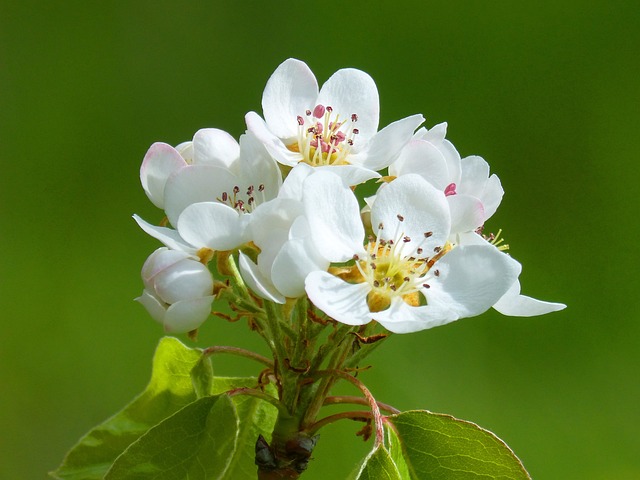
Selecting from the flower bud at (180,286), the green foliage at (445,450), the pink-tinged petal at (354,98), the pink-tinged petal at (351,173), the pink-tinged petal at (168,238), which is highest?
the pink-tinged petal at (354,98)

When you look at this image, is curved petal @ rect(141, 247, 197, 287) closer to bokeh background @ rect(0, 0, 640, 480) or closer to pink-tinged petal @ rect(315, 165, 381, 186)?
pink-tinged petal @ rect(315, 165, 381, 186)

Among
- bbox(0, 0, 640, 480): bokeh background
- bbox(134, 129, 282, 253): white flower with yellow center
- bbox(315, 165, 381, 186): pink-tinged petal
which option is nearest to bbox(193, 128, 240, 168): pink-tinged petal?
bbox(134, 129, 282, 253): white flower with yellow center

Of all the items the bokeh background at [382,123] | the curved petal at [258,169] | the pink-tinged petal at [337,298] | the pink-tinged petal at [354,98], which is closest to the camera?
the pink-tinged petal at [337,298]

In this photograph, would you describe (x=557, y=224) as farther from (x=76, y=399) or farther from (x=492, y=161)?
(x=76, y=399)

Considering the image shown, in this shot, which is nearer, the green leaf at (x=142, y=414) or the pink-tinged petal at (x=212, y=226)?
the pink-tinged petal at (x=212, y=226)

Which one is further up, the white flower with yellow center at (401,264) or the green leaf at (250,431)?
the white flower with yellow center at (401,264)

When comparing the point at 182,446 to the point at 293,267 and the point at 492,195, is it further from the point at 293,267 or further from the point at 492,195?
the point at 492,195

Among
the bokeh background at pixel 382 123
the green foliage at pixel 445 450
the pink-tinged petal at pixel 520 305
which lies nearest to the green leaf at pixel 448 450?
the green foliage at pixel 445 450

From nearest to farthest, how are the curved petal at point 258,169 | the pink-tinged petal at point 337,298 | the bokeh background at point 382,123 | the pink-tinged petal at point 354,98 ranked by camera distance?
the pink-tinged petal at point 337,298, the curved petal at point 258,169, the pink-tinged petal at point 354,98, the bokeh background at point 382,123

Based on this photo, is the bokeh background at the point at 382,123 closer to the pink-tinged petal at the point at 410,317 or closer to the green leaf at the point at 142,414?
the green leaf at the point at 142,414
